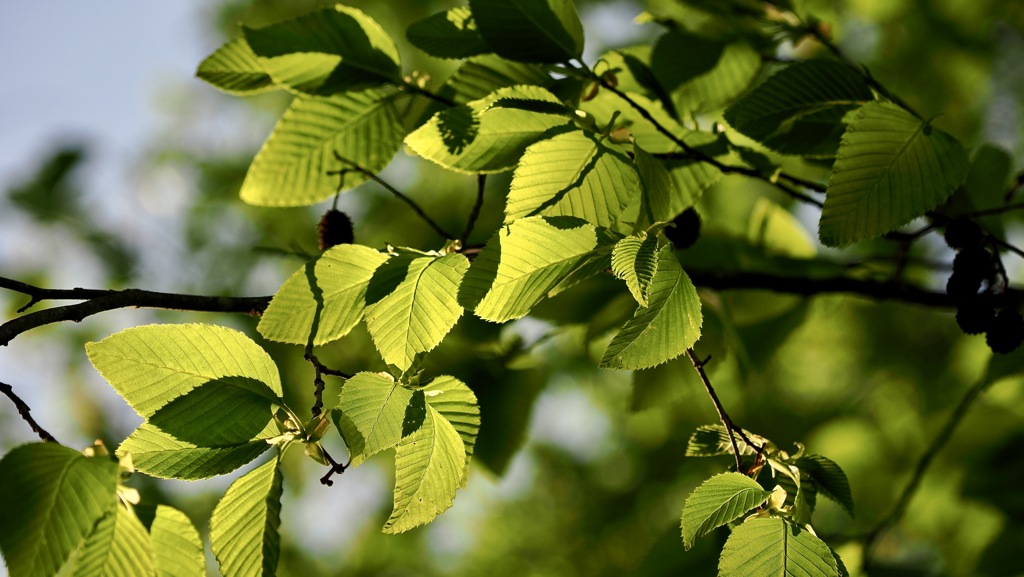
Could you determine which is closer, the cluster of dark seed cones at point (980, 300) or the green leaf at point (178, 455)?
the green leaf at point (178, 455)

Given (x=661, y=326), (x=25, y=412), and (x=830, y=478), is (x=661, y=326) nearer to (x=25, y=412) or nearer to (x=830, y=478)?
(x=830, y=478)

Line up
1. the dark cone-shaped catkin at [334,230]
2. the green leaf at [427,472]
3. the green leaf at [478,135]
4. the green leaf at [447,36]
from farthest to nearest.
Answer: the dark cone-shaped catkin at [334,230]
the green leaf at [447,36]
the green leaf at [478,135]
the green leaf at [427,472]

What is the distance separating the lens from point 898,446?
2.42m

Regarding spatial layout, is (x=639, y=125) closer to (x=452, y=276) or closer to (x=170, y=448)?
(x=452, y=276)

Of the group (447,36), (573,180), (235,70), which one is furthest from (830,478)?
(235,70)

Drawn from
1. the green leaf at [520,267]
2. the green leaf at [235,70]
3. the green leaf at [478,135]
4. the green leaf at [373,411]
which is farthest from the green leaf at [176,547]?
the green leaf at [235,70]

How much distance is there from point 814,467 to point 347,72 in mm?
590

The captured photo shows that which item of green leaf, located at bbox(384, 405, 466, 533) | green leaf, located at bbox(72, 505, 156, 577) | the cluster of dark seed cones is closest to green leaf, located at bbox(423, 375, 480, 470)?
green leaf, located at bbox(384, 405, 466, 533)

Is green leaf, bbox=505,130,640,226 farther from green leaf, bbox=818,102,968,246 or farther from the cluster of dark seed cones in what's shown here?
the cluster of dark seed cones

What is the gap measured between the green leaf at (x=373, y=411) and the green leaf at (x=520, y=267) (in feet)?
0.31

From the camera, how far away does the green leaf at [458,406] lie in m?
0.62

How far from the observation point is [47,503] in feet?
1.65

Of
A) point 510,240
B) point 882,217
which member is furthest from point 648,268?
point 882,217

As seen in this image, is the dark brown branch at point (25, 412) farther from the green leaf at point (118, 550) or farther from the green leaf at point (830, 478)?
the green leaf at point (830, 478)
